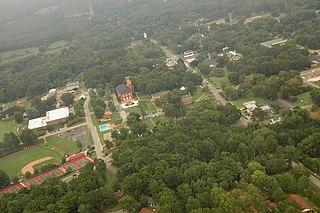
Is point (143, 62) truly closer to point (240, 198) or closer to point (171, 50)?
point (171, 50)

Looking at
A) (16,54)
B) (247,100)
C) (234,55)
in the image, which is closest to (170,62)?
(234,55)

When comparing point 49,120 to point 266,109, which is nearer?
point 266,109

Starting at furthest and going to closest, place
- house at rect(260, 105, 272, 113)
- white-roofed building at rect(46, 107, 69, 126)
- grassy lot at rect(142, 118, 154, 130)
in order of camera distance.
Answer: white-roofed building at rect(46, 107, 69, 126) → grassy lot at rect(142, 118, 154, 130) → house at rect(260, 105, 272, 113)

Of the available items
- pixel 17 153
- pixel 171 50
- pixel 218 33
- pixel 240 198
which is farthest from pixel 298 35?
pixel 17 153

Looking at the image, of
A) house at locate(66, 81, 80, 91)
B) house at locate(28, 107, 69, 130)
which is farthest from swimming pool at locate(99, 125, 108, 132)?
house at locate(66, 81, 80, 91)

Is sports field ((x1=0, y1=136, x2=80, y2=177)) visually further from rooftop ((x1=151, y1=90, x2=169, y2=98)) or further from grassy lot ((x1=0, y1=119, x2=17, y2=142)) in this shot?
rooftop ((x1=151, y1=90, x2=169, y2=98))

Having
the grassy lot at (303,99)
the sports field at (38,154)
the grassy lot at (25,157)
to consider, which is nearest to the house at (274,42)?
the grassy lot at (303,99)

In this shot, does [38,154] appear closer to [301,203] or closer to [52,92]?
[52,92]
